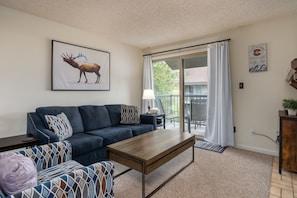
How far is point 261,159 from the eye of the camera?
2676 millimetres

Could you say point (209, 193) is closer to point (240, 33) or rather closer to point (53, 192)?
point (53, 192)

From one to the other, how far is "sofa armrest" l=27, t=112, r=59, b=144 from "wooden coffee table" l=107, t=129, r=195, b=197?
77 centimetres

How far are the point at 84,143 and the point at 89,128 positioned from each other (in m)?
0.67

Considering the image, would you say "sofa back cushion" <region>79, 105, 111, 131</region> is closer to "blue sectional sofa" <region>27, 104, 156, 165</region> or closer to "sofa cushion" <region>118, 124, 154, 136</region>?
"blue sectional sofa" <region>27, 104, 156, 165</region>

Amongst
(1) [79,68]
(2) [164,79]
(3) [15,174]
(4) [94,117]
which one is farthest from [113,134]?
(2) [164,79]

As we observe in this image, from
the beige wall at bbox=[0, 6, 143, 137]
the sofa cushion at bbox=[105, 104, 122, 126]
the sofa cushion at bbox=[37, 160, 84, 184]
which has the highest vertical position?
the beige wall at bbox=[0, 6, 143, 137]

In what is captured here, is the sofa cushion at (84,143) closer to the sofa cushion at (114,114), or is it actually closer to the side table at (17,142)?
the side table at (17,142)

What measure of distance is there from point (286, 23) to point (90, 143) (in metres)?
3.65

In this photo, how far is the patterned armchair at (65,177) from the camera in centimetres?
93

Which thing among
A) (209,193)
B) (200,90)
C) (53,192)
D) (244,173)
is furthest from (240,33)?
(53,192)

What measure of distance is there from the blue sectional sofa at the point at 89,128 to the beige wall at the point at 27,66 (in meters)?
0.24

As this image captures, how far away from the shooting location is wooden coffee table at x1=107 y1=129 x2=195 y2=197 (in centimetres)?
173

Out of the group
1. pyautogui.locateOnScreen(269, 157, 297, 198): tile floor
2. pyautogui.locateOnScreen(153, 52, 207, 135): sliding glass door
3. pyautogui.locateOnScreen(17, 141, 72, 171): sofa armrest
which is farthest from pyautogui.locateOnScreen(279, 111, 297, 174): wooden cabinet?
pyautogui.locateOnScreen(17, 141, 72, 171): sofa armrest

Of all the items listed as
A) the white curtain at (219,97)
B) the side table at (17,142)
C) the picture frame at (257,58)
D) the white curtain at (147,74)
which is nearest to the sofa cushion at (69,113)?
the side table at (17,142)
